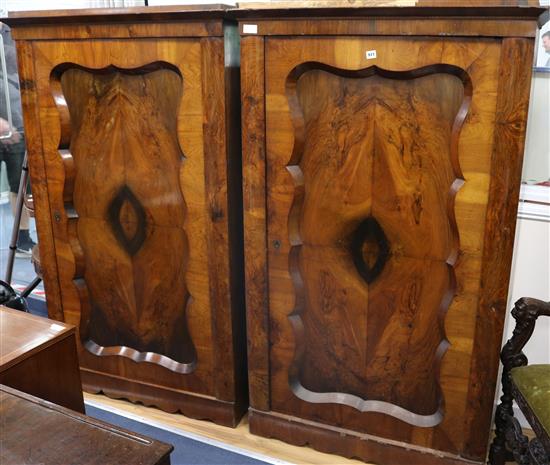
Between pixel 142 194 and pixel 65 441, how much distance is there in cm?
112

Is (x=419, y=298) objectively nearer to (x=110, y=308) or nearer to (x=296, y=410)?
(x=296, y=410)

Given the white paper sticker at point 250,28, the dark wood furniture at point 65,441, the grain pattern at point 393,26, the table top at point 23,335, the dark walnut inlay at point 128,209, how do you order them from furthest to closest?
the dark walnut inlay at point 128,209
the white paper sticker at point 250,28
the table top at point 23,335
the grain pattern at point 393,26
the dark wood furniture at point 65,441

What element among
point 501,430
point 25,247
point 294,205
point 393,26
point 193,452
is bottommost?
point 193,452

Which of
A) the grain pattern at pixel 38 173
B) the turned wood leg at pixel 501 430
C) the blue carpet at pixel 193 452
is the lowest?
the blue carpet at pixel 193 452

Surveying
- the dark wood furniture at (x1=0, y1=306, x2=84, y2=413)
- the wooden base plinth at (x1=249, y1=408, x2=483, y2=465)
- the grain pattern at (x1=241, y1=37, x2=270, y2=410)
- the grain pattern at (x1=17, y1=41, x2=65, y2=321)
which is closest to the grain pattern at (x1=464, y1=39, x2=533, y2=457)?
the wooden base plinth at (x1=249, y1=408, x2=483, y2=465)

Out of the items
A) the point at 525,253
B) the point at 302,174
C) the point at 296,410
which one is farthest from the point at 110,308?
the point at 525,253

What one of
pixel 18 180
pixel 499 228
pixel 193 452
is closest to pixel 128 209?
pixel 193 452

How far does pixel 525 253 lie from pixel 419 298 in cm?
50

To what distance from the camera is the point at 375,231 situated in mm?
1811

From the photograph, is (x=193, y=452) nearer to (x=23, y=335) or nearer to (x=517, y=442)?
(x=23, y=335)

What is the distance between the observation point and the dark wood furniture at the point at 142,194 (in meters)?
1.89

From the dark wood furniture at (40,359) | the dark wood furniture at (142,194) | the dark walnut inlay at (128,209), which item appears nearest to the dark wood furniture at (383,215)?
the dark wood furniture at (142,194)

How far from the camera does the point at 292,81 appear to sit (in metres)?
1.76

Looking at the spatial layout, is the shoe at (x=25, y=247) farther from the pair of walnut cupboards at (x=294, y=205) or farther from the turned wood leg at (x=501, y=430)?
the turned wood leg at (x=501, y=430)
